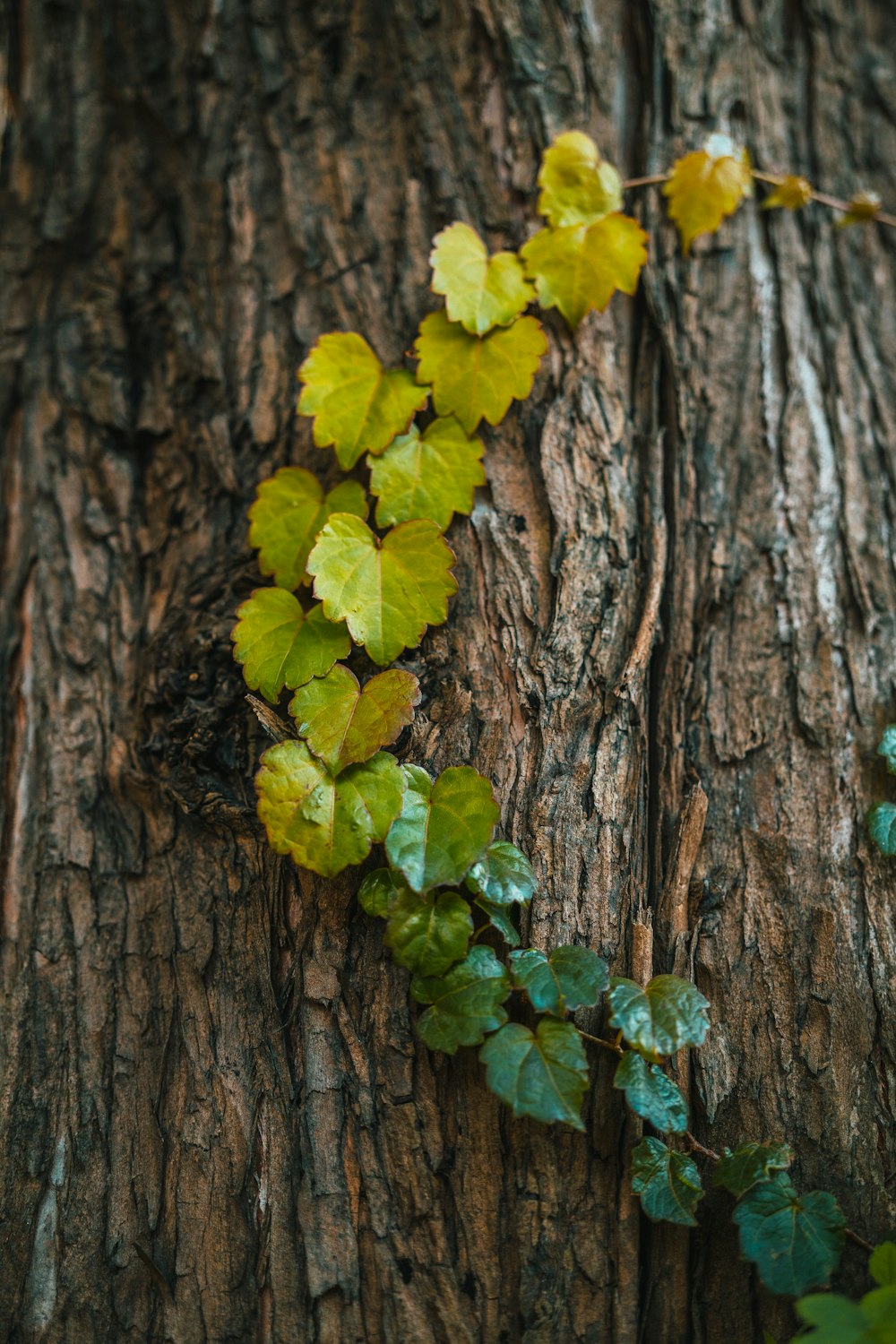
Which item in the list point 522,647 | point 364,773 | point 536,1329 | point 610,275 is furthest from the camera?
point 610,275

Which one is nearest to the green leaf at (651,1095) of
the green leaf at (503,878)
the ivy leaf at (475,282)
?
the green leaf at (503,878)

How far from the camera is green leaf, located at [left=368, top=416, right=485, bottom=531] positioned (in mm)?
1676

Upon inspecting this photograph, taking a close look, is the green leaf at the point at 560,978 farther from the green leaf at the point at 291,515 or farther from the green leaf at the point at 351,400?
the green leaf at the point at 351,400

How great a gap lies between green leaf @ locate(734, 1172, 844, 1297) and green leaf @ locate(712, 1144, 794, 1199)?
1cm

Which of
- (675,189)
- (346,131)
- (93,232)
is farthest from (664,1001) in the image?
(93,232)

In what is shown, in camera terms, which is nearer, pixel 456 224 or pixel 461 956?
pixel 461 956

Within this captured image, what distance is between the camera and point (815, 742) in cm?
165

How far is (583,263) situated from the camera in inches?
70.2

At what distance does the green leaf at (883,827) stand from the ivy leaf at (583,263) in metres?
1.09

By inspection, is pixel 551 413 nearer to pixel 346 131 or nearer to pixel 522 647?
pixel 522 647

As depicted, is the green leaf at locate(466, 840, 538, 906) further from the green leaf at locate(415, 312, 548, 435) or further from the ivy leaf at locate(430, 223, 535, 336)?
the ivy leaf at locate(430, 223, 535, 336)

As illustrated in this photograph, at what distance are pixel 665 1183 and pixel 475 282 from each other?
5.24 ft

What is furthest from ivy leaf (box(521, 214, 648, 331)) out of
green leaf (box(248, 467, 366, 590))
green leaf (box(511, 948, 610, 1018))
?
green leaf (box(511, 948, 610, 1018))

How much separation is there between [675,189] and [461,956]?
5.36ft
